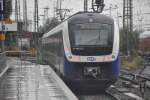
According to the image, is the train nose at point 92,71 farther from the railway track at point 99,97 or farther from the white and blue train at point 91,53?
the railway track at point 99,97

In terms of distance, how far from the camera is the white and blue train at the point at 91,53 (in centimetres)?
2009

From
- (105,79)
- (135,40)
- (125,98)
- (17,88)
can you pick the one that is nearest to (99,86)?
(105,79)

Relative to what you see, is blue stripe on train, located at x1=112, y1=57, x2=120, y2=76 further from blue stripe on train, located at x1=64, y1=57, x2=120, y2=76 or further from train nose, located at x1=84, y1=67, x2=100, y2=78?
train nose, located at x1=84, y1=67, x2=100, y2=78

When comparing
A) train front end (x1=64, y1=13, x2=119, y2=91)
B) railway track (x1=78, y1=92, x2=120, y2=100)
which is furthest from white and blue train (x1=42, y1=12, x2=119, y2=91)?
railway track (x1=78, y1=92, x2=120, y2=100)

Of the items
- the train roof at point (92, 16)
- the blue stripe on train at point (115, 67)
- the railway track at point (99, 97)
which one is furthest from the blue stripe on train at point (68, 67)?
the train roof at point (92, 16)

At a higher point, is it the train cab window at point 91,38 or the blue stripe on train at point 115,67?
the train cab window at point 91,38

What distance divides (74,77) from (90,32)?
76.8 inches

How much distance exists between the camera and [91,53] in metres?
20.2

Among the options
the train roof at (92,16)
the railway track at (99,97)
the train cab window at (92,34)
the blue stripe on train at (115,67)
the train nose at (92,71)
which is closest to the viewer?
the railway track at (99,97)

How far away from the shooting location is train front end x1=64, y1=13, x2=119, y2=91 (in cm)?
2009

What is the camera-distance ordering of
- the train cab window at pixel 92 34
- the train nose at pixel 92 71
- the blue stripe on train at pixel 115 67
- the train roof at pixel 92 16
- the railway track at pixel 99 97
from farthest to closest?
the train roof at pixel 92 16 → the train cab window at pixel 92 34 → the blue stripe on train at pixel 115 67 → the train nose at pixel 92 71 → the railway track at pixel 99 97

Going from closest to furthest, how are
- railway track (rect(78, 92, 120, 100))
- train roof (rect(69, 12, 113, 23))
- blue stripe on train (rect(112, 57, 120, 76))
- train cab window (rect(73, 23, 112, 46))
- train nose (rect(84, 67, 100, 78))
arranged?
1. railway track (rect(78, 92, 120, 100))
2. train nose (rect(84, 67, 100, 78))
3. blue stripe on train (rect(112, 57, 120, 76))
4. train cab window (rect(73, 23, 112, 46))
5. train roof (rect(69, 12, 113, 23))

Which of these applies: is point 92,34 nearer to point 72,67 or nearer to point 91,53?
point 91,53

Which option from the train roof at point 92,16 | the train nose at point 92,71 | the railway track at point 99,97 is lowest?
the railway track at point 99,97
